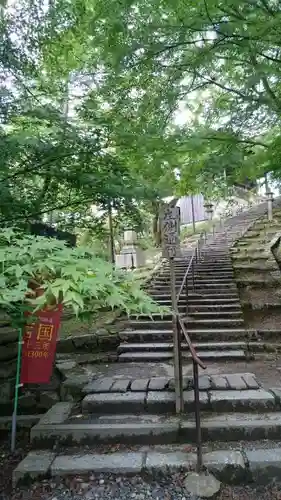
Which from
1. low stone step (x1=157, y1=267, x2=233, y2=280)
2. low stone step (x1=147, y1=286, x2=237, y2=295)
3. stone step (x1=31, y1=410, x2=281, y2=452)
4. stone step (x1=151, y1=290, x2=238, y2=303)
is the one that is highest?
low stone step (x1=157, y1=267, x2=233, y2=280)

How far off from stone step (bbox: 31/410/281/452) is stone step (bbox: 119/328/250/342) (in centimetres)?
208

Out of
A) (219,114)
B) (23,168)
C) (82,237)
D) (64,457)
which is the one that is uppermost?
(219,114)

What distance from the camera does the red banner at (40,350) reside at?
12.0 ft

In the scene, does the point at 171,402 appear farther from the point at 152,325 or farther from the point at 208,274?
the point at 208,274

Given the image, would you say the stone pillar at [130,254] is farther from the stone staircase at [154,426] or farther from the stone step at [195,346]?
the stone staircase at [154,426]

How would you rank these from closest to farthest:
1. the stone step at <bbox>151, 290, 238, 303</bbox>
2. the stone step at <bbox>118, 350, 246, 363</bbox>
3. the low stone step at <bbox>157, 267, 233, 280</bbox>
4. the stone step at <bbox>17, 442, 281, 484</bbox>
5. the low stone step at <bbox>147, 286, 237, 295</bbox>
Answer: the stone step at <bbox>17, 442, 281, 484</bbox> → the stone step at <bbox>118, 350, 246, 363</bbox> → the stone step at <bbox>151, 290, 238, 303</bbox> → the low stone step at <bbox>147, 286, 237, 295</bbox> → the low stone step at <bbox>157, 267, 233, 280</bbox>

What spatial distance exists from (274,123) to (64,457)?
17.3 feet

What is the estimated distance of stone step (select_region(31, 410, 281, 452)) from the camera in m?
3.07

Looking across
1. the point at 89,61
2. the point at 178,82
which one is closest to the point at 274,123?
the point at 178,82

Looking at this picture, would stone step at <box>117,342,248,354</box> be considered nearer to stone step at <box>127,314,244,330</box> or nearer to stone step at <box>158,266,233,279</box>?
stone step at <box>127,314,244,330</box>

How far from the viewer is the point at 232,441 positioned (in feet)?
10.0

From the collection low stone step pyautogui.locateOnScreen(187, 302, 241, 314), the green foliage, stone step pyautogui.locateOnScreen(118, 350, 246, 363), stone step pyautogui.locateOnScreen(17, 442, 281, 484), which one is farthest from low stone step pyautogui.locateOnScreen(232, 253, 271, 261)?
the green foliage

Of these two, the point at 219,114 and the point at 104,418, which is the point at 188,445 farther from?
the point at 219,114

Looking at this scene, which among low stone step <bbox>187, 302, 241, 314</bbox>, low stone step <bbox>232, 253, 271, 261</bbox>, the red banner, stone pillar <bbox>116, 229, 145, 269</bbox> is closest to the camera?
the red banner
